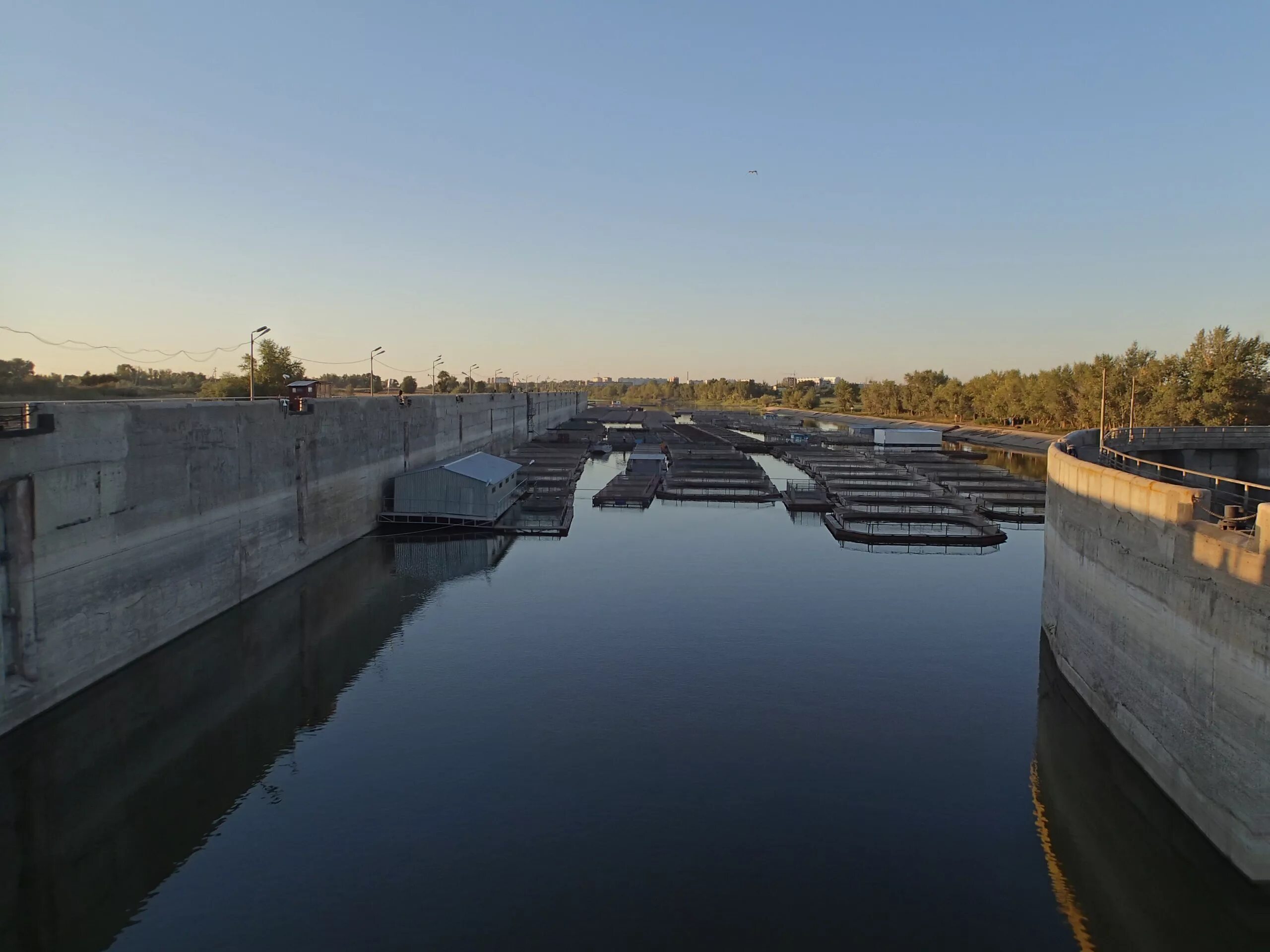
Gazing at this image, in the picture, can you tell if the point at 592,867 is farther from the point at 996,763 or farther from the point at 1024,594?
the point at 1024,594

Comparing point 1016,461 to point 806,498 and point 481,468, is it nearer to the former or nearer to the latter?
point 806,498

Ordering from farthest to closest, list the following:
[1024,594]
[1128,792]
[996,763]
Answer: [1024,594], [996,763], [1128,792]

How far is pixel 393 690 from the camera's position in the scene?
21422mm

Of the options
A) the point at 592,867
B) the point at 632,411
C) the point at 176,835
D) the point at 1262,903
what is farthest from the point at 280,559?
the point at 632,411

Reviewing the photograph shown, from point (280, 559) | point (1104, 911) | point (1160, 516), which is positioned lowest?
point (1104, 911)

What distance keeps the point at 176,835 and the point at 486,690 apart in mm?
7802

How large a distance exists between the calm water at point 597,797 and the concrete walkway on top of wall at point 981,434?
203 feet

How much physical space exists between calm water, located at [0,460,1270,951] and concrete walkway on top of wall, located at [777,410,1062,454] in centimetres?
6181

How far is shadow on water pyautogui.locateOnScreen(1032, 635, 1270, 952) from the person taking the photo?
40.7 feet

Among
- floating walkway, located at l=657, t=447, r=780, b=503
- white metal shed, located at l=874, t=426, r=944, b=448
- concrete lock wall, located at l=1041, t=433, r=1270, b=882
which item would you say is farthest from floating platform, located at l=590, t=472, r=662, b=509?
white metal shed, located at l=874, t=426, r=944, b=448

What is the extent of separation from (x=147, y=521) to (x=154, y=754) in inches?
310

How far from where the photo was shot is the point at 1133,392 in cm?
4084

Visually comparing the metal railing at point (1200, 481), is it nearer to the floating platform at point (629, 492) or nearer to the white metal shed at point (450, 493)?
the floating platform at point (629, 492)

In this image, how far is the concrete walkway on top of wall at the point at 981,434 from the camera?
319 ft
